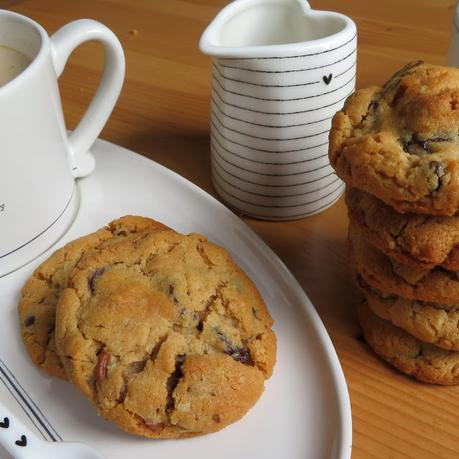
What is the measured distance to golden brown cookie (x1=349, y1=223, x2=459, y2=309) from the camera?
516 millimetres

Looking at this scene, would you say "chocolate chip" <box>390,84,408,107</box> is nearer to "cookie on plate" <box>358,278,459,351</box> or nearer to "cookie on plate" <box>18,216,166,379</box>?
"cookie on plate" <box>358,278,459,351</box>

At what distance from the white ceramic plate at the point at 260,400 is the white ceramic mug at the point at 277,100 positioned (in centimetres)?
7

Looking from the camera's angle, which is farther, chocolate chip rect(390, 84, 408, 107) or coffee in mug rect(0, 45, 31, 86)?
coffee in mug rect(0, 45, 31, 86)

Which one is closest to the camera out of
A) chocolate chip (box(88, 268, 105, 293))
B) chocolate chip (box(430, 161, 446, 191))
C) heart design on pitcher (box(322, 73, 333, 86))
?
chocolate chip (box(430, 161, 446, 191))

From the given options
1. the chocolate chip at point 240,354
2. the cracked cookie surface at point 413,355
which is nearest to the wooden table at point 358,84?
the cracked cookie surface at point 413,355

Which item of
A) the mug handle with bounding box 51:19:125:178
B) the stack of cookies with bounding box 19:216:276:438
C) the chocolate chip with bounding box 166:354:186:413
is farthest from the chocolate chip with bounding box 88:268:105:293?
the mug handle with bounding box 51:19:125:178

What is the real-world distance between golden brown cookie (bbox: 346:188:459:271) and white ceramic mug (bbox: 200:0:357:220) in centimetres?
19

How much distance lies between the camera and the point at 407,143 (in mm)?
499

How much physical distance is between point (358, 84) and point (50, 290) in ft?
2.12

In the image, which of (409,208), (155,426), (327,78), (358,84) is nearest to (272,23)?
(327,78)

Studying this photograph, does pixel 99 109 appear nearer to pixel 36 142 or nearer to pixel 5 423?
pixel 36 142

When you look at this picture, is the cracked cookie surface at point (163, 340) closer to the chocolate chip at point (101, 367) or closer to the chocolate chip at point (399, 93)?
the chocolate chip at point (101, 367)

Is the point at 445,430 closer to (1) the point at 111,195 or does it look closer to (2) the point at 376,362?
(2) the point at 376,362

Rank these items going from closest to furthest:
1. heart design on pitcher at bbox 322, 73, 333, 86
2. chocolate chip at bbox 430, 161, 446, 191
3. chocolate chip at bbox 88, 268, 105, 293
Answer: chocolate chip at bbox 430, 161, 446, 191 → chocolate chip at bbox 88, 268, 105, 293 → heart design on pitcher at bbox 322, 73, 333, 86
